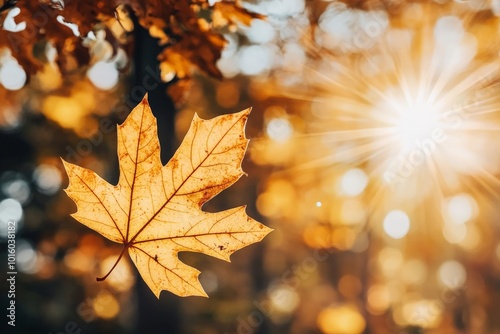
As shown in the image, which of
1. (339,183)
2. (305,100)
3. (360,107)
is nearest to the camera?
(305,100)

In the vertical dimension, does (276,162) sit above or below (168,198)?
above

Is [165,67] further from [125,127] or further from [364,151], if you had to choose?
[364,151]

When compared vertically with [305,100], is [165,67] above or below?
below

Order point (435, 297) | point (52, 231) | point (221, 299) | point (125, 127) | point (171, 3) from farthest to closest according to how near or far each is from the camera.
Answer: point (435, 297) < point (221, 299) < point (52, 231) < point (171, 3) < point (125, 127)

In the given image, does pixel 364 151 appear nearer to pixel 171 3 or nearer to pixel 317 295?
pixel 171 3

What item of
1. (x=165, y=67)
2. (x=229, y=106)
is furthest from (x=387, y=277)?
(x=165, y=67)

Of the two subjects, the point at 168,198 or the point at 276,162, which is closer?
the point at 168,198

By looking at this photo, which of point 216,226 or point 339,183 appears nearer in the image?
point 216,226

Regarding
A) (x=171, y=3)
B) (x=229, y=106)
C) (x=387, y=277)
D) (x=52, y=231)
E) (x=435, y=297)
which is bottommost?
(x=52, y=231)
